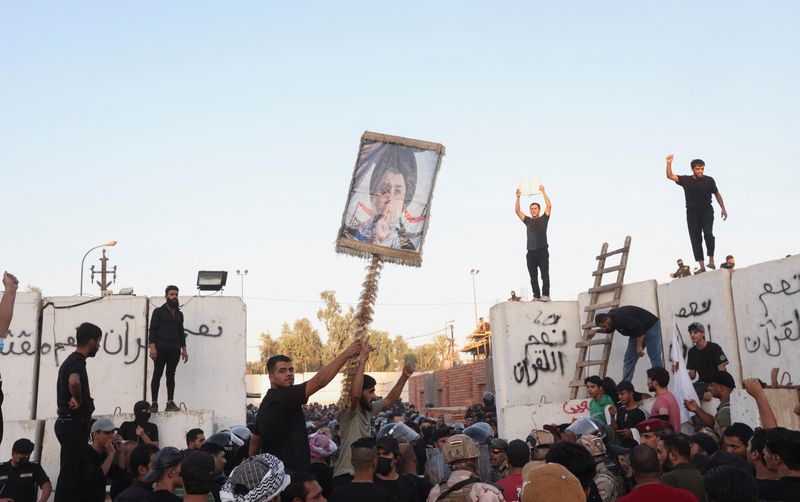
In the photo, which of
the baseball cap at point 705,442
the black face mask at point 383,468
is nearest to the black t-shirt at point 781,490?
the baseball cap at point 705,442

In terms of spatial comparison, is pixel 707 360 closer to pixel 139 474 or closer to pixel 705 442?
pixel 705 442

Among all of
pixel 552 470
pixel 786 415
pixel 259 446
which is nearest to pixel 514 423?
pixel 786 415

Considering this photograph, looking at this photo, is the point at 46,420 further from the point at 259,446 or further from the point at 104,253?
the point at 104,253

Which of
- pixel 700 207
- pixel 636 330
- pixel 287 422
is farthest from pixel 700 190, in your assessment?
pixel 287 422

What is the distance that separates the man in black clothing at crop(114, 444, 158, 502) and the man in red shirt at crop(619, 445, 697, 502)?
3.13 meters

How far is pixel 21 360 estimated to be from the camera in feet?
46.3

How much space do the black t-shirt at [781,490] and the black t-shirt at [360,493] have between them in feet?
7.25

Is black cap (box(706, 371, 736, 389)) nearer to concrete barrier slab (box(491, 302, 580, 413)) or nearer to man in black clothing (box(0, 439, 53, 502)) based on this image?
concrete barrier slab (box(491, 302, 580, 413))

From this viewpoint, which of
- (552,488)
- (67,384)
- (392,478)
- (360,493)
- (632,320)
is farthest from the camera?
(632,320)

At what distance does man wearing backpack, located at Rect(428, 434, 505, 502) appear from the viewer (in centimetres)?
493

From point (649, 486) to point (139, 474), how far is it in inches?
147

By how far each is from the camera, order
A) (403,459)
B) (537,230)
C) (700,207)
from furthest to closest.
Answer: (537,230) < (700,207) < (403,459)

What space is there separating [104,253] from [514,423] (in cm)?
3107

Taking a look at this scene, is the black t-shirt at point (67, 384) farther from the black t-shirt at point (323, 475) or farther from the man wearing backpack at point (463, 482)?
the man wearing backpack at point (463, 482)
